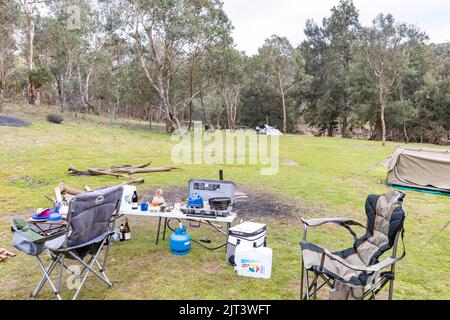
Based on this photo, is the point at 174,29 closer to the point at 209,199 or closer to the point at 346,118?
the point at 209,199

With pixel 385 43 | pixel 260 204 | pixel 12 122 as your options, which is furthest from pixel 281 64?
pixel 260 204

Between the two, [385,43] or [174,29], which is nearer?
[174,29]

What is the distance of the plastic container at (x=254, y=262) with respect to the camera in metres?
3.62

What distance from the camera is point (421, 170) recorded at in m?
9.05

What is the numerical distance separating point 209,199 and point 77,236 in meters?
1.58

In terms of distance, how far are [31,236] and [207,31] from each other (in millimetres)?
20074

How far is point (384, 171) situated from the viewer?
40.2 ft

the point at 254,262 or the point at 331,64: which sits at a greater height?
the point at 331,64

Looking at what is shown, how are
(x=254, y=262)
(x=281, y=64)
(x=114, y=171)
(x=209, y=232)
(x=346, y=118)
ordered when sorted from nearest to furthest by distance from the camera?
(x=254, y=262) → (x=209, y=232) → (x=114, y=171) → (x=281, y=64) → (x=346, y=118)

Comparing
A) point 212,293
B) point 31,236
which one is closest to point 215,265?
point 212,293

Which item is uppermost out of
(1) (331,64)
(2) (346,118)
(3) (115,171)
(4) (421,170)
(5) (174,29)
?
(1) (331,64)

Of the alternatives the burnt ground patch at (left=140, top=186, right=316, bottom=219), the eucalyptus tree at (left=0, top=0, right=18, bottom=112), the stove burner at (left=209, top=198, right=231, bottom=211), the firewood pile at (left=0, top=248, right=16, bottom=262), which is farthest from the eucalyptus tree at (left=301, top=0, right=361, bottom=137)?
the firewood pile at (left=0, top=248, right=16, bottom=262)

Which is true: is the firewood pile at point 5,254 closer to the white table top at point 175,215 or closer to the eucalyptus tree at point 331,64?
the white table top at point 175,215
